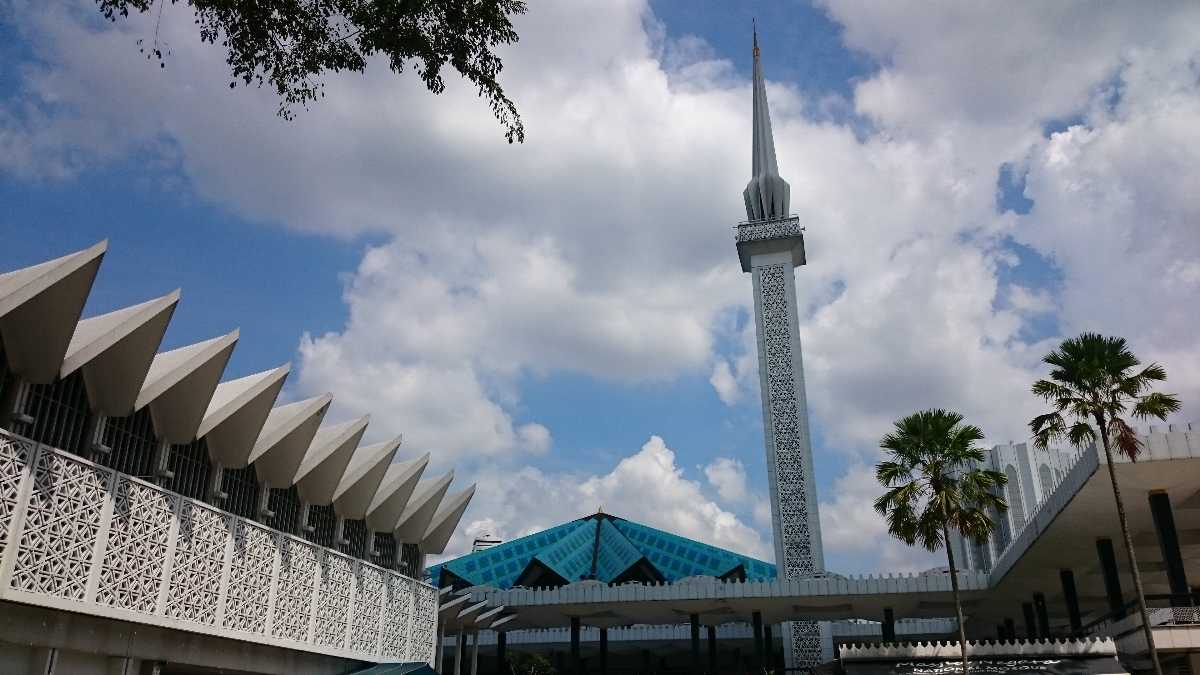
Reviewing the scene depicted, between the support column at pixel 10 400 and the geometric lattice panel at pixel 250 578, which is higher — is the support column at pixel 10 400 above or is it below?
above

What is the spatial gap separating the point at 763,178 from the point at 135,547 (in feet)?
149

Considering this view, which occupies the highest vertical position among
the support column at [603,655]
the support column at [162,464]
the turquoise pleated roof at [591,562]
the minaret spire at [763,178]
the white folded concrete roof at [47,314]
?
the minaret spire at [763,178]

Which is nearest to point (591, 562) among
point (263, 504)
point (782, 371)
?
point (782, 371)

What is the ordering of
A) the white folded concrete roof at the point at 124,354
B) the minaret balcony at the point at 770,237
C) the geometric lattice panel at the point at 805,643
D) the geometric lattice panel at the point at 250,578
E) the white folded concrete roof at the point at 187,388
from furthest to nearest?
the minaret balcony at the point at 770,237 → the geometric lattice panel at the point at 805,643 → the geometric lattice panel at the point at 250,578 → the white folded concrete roof at the point at 187,388 → the white folded concrete roof at the point at 124,354

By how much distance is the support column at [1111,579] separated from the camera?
27.4 metres

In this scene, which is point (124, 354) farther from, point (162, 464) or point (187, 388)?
point (162, 464)

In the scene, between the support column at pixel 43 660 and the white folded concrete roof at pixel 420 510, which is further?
the white folded concrete roof at pixel 420 510

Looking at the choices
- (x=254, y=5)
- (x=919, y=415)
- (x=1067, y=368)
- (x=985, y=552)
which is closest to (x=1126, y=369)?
(x=1067, y=368)

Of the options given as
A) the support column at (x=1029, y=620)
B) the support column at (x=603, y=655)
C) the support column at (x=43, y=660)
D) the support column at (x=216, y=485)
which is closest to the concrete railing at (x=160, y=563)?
the support column at (x=216, y=485)

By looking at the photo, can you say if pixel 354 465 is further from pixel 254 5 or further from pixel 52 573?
pixel 254 5

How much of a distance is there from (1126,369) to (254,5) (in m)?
21.3

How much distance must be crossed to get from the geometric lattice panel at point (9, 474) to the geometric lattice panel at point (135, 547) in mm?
2519

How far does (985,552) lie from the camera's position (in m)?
91.2

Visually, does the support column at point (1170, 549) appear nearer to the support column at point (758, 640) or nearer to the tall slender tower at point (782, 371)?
the support column at point (758, 640)
